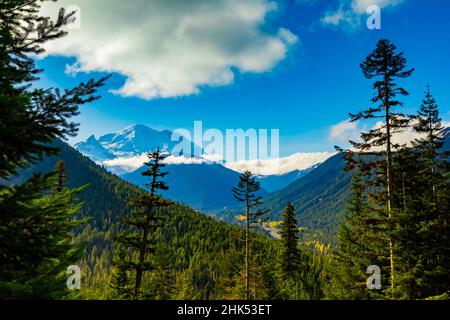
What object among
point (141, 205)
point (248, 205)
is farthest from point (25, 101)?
point (248, 205)

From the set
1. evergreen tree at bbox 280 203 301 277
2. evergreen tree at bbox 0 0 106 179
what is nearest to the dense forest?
evergreen tree at bbox 0 0 106 179

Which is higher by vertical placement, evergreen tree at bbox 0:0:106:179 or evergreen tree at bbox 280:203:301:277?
evergreen tree at bbox 0:0:106:179

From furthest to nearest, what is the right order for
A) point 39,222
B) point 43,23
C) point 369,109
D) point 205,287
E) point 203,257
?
point 203,257, point 205,287, point 369,109, point 43,23, point 39,222

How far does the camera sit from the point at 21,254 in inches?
248

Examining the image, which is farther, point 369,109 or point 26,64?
point 369,109

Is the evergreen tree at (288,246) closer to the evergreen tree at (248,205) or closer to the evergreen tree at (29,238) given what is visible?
the evergreen tree at (248,205)

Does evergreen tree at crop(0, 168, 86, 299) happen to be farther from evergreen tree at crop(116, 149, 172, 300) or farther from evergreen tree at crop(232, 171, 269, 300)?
evergreen tree at crop(232, 171, 269, 300)

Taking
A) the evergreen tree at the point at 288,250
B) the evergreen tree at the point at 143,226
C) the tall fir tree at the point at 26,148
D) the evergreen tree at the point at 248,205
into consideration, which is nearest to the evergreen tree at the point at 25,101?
the tall fir tree at the point at 26,148

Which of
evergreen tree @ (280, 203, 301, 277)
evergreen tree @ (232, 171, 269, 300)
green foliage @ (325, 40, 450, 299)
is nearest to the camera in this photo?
green foliage @ (325, 40, 450, 299)

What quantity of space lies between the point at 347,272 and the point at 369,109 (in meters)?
21.0

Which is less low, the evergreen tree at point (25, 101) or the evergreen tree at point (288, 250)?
the evergreen tree at point (25, 101)
